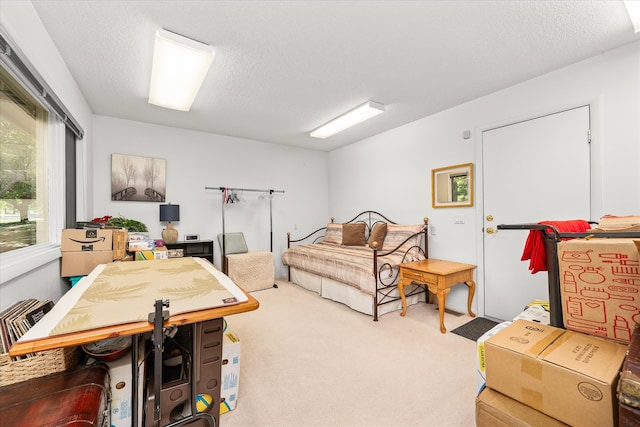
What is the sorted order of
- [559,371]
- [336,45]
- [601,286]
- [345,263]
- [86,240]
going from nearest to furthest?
1. [559,371]
2. [601,286]
3. [336,45]
4. [86,240]
5. [345,263]

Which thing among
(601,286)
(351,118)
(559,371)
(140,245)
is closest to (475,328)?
(601,286)

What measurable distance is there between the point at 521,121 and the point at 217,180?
426cm

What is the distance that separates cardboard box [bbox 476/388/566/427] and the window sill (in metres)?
2.28

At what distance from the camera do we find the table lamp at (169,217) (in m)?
3.96

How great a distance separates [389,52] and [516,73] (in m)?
1.36

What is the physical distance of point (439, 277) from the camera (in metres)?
2.82

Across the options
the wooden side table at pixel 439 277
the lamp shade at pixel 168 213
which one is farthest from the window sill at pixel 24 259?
the wooden side table at pixel 439 277

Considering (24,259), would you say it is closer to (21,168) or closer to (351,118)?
(21,168)

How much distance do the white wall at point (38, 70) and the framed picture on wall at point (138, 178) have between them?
131 centimetres

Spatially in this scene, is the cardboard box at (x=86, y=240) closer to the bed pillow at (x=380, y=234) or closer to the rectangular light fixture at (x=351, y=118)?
the rectangular light fixture at (x=351, y=118)

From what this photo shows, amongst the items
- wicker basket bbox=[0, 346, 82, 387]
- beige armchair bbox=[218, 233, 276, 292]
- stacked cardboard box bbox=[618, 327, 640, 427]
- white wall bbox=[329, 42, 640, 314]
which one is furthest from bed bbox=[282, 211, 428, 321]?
wicker basket bbox=[0, 346, 82, 387]

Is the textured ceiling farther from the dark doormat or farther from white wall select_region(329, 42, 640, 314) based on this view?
the dark doormat

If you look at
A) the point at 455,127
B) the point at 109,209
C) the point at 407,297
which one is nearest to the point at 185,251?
the point at 109,209

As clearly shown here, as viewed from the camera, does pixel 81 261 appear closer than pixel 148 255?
Yes
